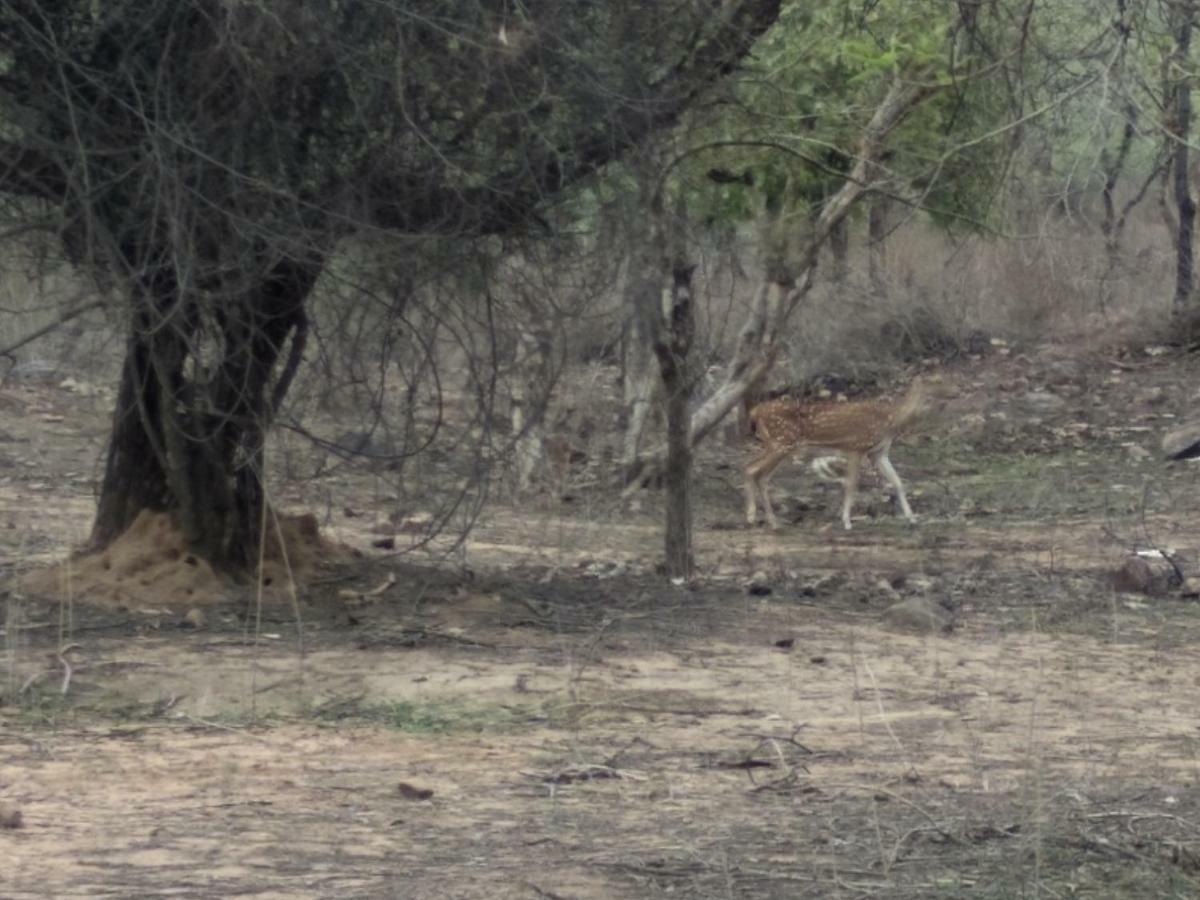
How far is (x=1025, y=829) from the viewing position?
564 centimetres

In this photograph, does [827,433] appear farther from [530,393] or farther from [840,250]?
[530,393]

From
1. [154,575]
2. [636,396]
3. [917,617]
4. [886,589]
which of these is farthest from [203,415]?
[636,396]

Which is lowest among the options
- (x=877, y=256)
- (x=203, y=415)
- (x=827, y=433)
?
(x=203, y=415)

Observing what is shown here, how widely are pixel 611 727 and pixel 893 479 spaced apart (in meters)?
8.52

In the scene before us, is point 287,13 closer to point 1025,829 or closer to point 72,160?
point 72,160

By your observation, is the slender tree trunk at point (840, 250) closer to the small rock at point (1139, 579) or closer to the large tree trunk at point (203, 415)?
the small rock at point (1139, 579)

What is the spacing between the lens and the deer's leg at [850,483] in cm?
1548

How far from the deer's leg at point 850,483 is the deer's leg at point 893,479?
159 mm

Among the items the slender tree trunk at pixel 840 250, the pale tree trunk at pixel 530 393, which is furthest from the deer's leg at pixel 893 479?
the slender tree trunk at pixel 840 250

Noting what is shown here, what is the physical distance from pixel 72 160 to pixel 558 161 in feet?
6.37

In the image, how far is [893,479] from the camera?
15656 millimetres

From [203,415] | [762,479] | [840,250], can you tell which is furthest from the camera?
[840,250]

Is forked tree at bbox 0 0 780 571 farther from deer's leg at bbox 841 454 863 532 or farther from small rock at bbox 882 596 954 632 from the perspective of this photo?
deer's leg at bbox 841 454 863 532

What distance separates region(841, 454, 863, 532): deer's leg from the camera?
15477 mm
